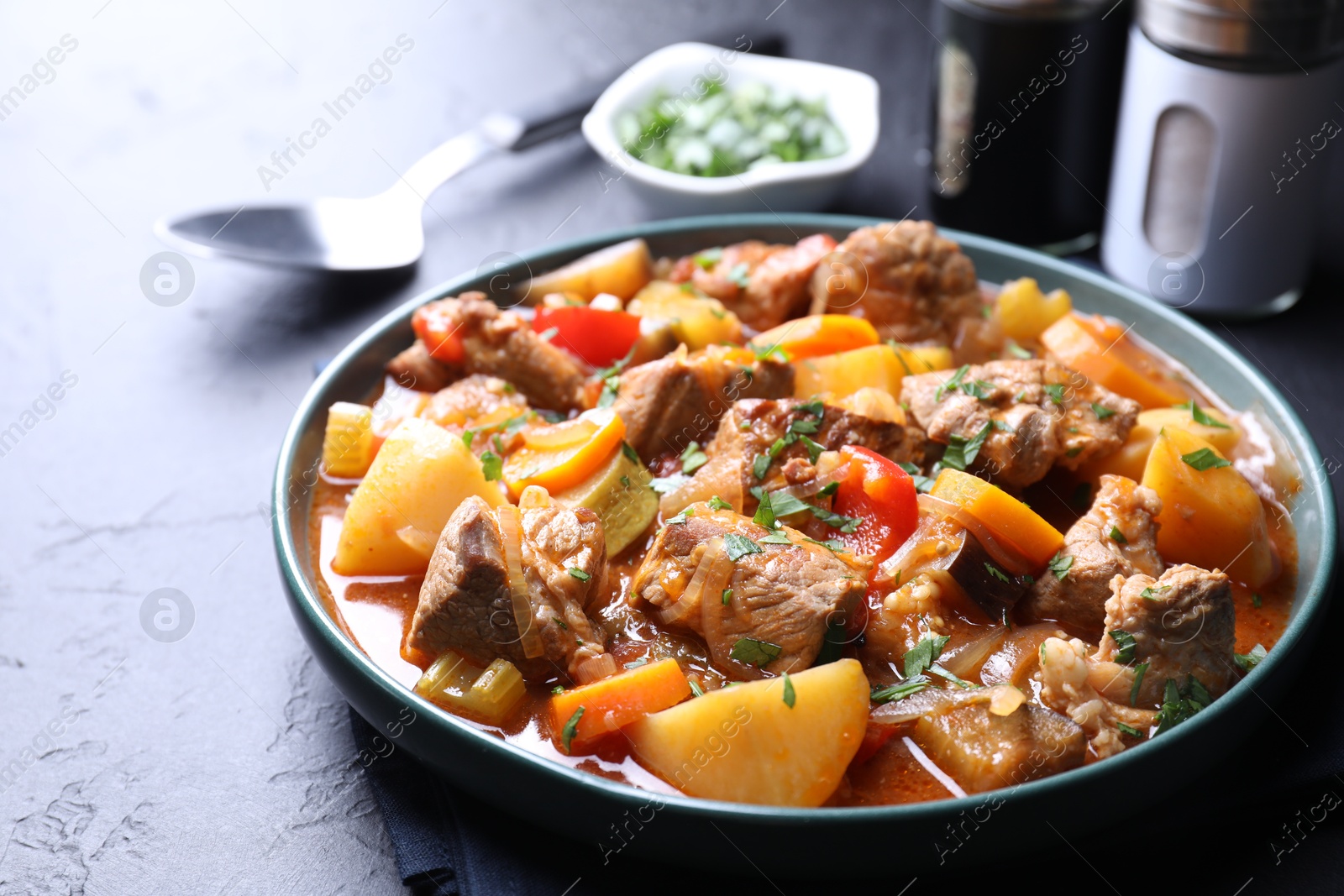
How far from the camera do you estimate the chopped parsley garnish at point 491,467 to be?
11.1 ft

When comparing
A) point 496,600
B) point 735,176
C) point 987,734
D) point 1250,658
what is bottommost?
point 1250,658

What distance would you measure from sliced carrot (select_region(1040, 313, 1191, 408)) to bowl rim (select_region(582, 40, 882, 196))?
4.14 ft

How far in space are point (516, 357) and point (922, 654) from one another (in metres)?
1.57

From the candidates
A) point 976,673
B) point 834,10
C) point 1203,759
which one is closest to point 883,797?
point 976,673

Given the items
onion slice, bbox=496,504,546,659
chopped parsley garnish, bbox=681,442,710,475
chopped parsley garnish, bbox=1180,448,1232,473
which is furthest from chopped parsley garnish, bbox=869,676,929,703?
chopped parsley garnish, bbox=1180,448,1232,473

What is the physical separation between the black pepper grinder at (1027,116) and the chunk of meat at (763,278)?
1015mm

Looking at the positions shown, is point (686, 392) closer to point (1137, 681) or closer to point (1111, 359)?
point (1111, 359)

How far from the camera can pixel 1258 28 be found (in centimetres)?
401

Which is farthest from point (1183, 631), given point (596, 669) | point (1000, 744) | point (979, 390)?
point (596, 669)

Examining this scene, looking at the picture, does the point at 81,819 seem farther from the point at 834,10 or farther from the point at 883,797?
the point at 834,10

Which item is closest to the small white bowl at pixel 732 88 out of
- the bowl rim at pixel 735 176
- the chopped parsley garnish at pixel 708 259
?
the bowl rim at pixel 735 176

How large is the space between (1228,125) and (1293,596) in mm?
1863

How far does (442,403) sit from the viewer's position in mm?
3729

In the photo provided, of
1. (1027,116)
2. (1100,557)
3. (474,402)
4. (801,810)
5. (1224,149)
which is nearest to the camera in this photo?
(801,810)
